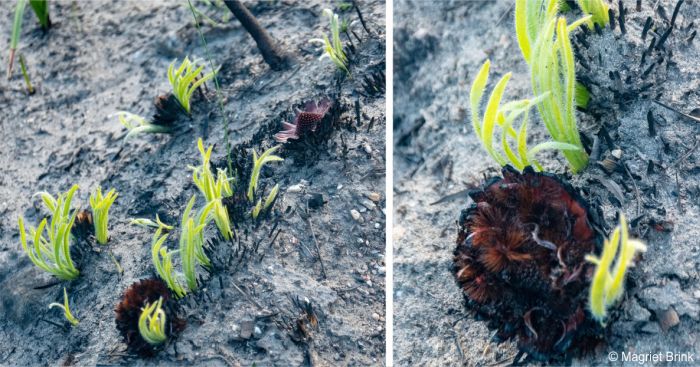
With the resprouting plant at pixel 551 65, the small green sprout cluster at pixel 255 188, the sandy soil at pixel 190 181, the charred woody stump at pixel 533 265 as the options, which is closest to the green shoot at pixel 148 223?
the sandy soil at pixel 190 181

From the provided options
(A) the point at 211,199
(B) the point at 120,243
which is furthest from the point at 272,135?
(B) the point at 120,243

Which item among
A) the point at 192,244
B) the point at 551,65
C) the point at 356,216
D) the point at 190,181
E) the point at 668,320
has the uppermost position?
the point at 551,65

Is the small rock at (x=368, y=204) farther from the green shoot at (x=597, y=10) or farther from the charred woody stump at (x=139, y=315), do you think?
the green shoot at (x=597, y=10)

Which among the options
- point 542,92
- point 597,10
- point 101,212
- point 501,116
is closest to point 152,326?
point 101,212

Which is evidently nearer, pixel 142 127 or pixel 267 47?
pixel 142 127

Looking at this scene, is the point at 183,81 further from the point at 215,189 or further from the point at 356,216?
the point at 356,216

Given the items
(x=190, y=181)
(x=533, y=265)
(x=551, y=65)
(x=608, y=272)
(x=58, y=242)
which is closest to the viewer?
(x=608, y=272)
